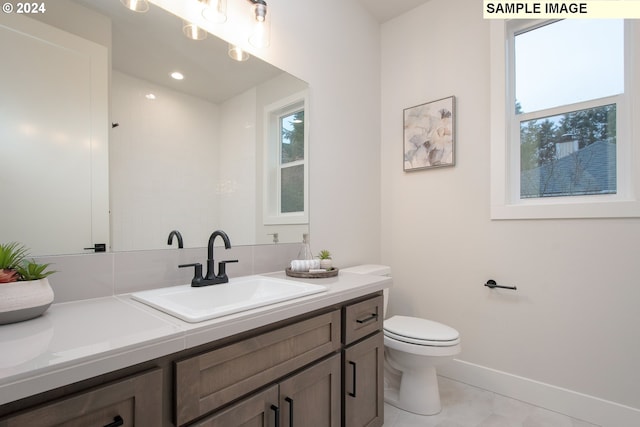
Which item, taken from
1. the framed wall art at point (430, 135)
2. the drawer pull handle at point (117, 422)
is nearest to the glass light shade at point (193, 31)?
the drawer pull handle at point (117, 422)

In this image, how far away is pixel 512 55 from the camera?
2.10m

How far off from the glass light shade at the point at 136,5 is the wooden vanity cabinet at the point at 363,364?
147cm

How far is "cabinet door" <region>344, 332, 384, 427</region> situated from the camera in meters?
1.30

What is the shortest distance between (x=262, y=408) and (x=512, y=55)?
253 cm

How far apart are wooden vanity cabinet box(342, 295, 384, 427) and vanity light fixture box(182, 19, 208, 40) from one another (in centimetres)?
138

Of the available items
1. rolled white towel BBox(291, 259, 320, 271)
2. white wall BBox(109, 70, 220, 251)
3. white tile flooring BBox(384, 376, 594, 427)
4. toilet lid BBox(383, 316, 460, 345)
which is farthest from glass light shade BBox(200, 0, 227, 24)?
white tile flooring BBox(384, 376, 594, 427)

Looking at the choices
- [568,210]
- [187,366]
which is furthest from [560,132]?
[187,366]

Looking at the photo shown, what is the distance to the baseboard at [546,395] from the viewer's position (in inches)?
65.0

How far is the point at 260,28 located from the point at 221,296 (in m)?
1.35

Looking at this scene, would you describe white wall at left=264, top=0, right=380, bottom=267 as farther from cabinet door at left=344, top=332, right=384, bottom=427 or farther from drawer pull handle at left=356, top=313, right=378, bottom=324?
cabinet door at left=344, top=332, right=384, bottom=427

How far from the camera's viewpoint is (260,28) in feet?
5.24

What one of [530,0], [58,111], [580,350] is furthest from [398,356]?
[530,0]

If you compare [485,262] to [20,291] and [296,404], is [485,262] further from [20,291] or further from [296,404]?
[20,291]

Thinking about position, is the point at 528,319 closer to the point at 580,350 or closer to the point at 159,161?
the point at 580,350
